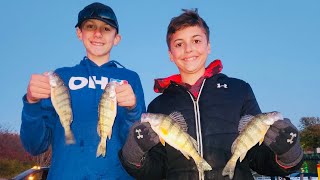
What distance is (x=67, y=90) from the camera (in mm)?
4180

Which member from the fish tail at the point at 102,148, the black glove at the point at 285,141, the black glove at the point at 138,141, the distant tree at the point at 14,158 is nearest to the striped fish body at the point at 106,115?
the fish tail at the point at 102,148

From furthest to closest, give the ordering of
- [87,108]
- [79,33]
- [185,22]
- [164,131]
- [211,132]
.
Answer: [79,33] → [185,22] → [87,108] → [211,132] → [164,131]

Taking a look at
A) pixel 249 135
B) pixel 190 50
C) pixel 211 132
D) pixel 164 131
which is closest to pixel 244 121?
pixel 249 135

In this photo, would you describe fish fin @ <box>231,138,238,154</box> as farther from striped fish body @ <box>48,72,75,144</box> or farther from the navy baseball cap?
the navy baseball cap

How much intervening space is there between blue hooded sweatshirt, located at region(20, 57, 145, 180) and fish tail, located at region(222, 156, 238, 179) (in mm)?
1064

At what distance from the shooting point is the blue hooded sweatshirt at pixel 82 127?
4.00 m

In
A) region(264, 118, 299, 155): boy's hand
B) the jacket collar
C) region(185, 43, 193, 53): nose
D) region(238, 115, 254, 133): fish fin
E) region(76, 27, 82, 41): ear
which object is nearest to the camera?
region(264, 118, 299, 155): boy's hand

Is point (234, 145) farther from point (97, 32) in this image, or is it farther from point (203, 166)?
point (97, 32)

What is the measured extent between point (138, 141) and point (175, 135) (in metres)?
0.41

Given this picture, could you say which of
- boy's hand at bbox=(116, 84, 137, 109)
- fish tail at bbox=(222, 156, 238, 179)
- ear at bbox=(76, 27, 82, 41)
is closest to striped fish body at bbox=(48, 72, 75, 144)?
boy's hand at bbox=(116, 84, 137, 109)

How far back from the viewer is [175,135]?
3.91 m

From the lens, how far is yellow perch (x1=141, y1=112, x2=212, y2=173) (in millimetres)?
3826

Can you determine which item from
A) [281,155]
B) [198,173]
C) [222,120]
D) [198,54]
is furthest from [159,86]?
[281,155]

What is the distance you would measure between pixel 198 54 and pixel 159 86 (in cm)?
66
